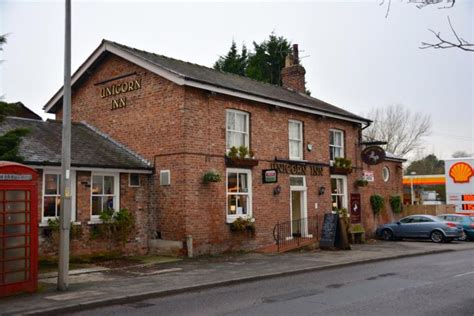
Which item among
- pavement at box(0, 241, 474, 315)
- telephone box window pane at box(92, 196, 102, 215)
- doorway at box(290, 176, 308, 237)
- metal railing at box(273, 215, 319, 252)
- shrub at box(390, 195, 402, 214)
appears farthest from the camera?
shrub at box(390, 195, 402, 214)

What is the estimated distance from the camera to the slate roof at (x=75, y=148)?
1511 centimetres

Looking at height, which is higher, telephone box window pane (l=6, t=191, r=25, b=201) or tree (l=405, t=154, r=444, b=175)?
tree (l=405, t=154, r=444, b=175)

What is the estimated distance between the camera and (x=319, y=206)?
71.4 ft

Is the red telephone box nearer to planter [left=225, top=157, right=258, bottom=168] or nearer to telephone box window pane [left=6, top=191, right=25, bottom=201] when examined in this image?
telephone box window pane [left=6, top=191, right=25, bottom=201]

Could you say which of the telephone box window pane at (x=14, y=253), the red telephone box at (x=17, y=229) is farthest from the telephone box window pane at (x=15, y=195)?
the telephone box window pane at (x=14, y=253)

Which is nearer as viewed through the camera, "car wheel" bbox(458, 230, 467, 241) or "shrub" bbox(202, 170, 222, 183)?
"shrub" bbox(202, 170, 222, 183)

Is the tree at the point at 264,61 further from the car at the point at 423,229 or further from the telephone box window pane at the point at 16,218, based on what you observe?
the telephone box window pane at the point at 16,218

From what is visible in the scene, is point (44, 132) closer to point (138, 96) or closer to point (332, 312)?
point (138, 96)

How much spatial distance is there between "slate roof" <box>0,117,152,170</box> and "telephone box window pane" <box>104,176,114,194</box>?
59cm

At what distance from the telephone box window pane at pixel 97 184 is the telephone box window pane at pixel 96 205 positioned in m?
0.20

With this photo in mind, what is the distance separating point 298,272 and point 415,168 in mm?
56047

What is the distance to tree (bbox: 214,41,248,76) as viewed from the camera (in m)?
41.6

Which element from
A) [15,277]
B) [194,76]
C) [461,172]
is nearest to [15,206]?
[15,277]

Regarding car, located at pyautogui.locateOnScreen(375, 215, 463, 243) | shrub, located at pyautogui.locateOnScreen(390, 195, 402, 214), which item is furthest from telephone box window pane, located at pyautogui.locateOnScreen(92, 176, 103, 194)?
shrub, located at pyautogui.locateOnScreen(390, 195, 402, 214)
